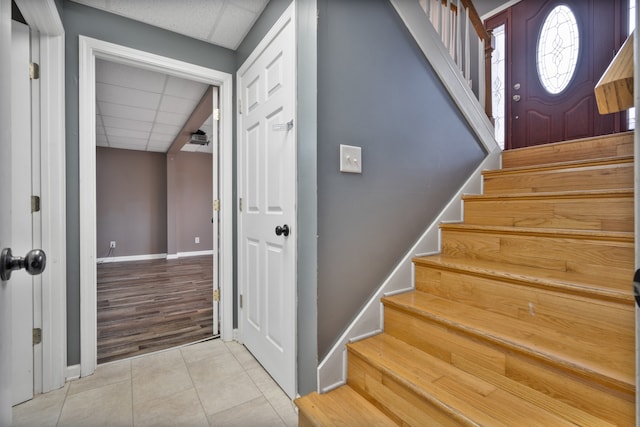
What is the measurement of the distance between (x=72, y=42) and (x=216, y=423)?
7.53 ft

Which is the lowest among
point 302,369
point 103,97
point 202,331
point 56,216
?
point 202,331

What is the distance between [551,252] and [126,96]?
4.01 metres

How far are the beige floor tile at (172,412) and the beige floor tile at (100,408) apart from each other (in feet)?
0.17

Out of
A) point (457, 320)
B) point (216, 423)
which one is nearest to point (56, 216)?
point (216, 423)

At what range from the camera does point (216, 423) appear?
4.46 ft

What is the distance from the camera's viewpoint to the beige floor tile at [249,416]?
1.36 m

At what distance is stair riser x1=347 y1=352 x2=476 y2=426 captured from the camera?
100 cm

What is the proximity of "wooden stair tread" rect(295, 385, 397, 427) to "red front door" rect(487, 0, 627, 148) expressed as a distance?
3.28 meters

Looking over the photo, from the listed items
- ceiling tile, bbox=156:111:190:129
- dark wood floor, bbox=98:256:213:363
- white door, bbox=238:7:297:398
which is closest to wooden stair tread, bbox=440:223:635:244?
white door, bbox=238:7:297:398

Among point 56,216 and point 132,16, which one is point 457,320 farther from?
point 132,16

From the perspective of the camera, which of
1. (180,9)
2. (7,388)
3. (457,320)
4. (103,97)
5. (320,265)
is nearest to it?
(7,388)

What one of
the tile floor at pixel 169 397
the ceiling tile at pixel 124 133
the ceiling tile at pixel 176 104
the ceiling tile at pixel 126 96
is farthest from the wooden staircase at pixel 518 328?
the ceiling tile at pixel 124 133

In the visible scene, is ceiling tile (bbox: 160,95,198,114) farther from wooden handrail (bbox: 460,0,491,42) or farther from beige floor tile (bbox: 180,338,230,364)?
wooden handrail (bbox: 460,0,491,42)

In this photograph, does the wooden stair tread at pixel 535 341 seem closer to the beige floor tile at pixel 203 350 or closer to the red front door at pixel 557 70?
the beige floor tile at pixel 203 350
